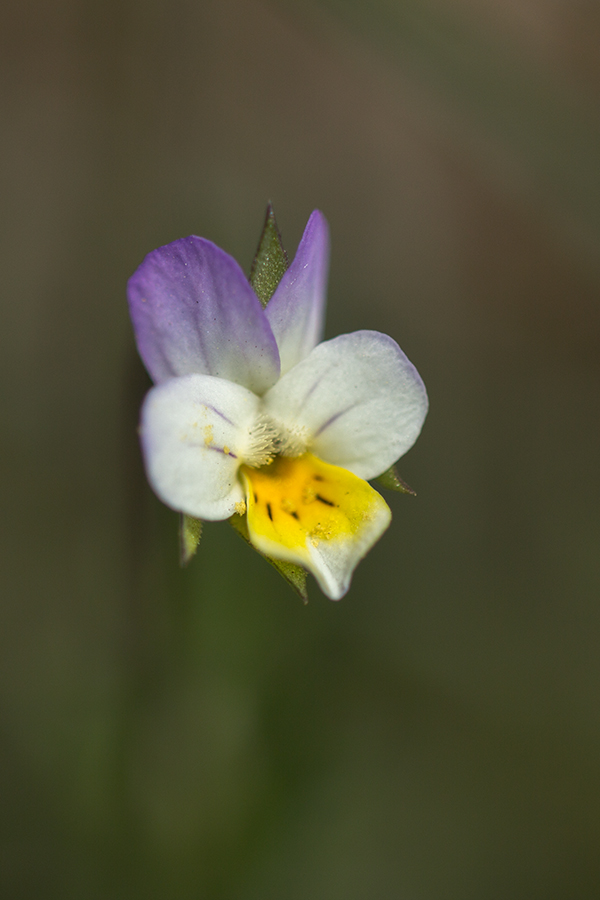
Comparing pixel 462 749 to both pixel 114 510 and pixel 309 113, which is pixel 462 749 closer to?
pixel 114 510

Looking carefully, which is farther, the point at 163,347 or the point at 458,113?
the point at 458,113

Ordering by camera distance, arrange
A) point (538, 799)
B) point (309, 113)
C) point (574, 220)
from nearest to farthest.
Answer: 1. point (574, 220)
2. point (538, 799)
3. point (309, 113)

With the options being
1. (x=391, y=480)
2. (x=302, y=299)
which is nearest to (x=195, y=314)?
(x=302, y=299)

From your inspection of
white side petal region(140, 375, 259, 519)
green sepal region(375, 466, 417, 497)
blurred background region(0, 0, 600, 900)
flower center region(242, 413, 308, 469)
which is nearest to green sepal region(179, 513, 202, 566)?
white side petal region(140, 375, 259, 519)

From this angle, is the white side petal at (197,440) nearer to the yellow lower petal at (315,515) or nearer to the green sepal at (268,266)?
the yellow lower petal at (315,515)

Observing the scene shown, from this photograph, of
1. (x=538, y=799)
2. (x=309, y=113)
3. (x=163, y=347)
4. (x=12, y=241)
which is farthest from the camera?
(x=309, y=113)

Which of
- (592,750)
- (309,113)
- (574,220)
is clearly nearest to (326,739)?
(592,750)

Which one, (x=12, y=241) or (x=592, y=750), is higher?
(x=12, y=241)
